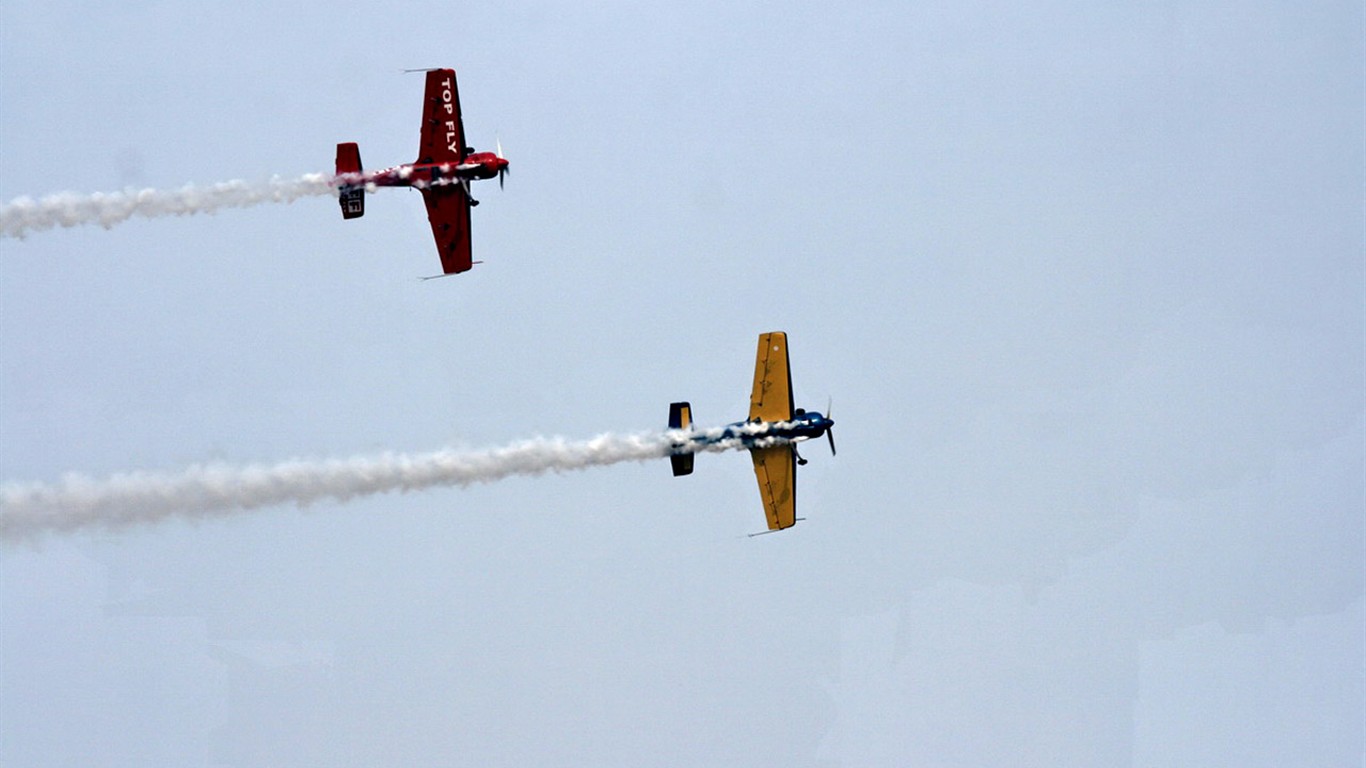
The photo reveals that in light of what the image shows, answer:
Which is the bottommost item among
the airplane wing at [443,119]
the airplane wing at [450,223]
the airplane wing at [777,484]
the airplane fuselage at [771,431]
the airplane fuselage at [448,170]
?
the airplane wing at [777,484]

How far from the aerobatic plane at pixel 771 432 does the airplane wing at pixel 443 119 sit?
983 cm

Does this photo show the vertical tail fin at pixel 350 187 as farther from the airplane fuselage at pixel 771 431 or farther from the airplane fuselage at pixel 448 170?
the airplane fuselage at pixel 771 431

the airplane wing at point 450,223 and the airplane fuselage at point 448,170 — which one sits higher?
the airplane fuselage at point 448,170

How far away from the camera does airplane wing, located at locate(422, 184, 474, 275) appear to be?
214ft

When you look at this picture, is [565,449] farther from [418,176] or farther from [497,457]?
[418,176]

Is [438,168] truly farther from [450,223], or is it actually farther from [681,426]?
[681,426]

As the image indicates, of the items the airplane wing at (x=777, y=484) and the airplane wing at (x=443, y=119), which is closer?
the airplane wing at (x=777, y=484)

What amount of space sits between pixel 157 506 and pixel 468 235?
17.8 meters

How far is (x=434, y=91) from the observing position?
64.1 metres

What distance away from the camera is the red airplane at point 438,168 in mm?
63938

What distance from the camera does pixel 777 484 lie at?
62.6 m

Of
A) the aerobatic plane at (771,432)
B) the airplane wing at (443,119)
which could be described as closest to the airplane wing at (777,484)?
the aerobatic plane at (771,432)

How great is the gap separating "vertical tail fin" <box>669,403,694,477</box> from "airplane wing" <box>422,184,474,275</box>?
863 centimetres

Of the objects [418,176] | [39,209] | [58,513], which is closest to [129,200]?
[39,209]
